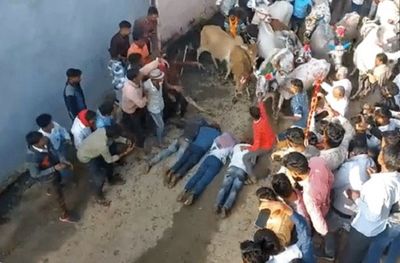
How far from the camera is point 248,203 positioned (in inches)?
312

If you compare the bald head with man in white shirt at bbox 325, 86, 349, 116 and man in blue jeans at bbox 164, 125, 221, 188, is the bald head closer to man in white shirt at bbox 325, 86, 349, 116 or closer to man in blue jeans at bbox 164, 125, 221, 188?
man in white shirt at bbox 325, 86, 349, 116

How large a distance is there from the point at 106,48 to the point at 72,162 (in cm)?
161

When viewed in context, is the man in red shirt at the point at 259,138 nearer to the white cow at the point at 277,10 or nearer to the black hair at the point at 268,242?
the black hair at the point at 268,242

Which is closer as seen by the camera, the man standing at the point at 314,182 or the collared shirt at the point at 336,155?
the man standing at the point at 314,182

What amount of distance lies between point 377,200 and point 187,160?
2884 millimetres

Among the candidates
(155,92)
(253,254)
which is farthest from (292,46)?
(253,254)

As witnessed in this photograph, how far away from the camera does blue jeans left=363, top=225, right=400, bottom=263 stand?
6.32 metres

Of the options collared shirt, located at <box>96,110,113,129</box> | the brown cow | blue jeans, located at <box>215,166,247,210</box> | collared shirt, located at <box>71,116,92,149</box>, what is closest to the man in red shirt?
blue jeans, located at <box>215,166,247,210</box>

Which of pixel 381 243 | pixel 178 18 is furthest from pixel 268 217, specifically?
pixel 178 18

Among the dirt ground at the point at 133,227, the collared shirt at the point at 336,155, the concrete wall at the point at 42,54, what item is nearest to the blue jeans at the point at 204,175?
the dirt ground at the point at 133,227

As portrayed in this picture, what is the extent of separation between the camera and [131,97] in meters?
7.86

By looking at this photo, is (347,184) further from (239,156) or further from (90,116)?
(90,116)

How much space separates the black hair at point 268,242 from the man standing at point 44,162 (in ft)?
8.38

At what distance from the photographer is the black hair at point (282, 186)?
5816 mm
